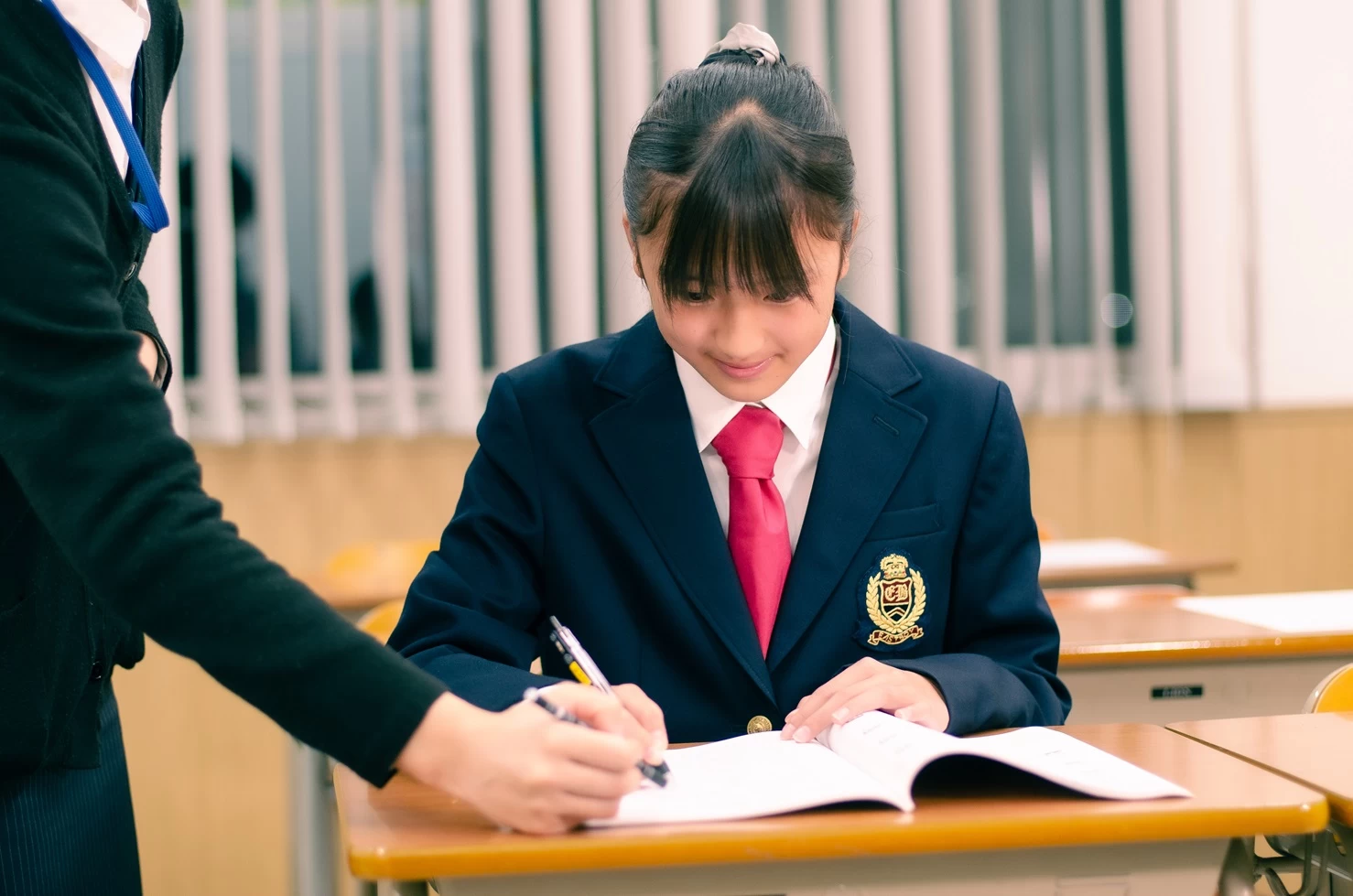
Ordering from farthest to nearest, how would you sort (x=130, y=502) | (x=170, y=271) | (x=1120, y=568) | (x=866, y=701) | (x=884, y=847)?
(x=170, y=271) < (x=1120, y=568) < (x=866, y=701) < (x=884, y=847) < (x=130, y=502)

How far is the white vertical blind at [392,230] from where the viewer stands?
132 inches

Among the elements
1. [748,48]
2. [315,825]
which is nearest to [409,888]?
[748,48]

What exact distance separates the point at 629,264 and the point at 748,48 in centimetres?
196

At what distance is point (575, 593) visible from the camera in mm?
1307

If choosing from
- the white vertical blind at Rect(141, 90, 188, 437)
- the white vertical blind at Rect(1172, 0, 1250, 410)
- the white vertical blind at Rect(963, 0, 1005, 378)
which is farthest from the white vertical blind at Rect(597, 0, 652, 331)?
the white vertical blind at Rect(1172, 0, 1250, 410)

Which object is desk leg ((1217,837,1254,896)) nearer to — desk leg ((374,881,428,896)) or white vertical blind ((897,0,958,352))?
→ desk leg ((374,881,428,896))

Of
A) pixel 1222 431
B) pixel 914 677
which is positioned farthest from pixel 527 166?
pixel 914 677

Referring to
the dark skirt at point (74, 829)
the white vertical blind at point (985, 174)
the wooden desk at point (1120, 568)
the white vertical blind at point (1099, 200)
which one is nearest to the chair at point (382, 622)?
the dark skirt at point (74, 829)

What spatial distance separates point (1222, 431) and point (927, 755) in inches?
122

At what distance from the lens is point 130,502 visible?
74cm

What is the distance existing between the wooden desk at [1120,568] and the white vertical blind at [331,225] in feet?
5.69

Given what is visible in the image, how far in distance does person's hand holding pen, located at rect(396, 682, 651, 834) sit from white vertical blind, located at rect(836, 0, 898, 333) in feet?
9.14

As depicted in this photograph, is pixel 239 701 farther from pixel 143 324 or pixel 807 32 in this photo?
pixel 143 324

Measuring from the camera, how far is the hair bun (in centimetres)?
131
